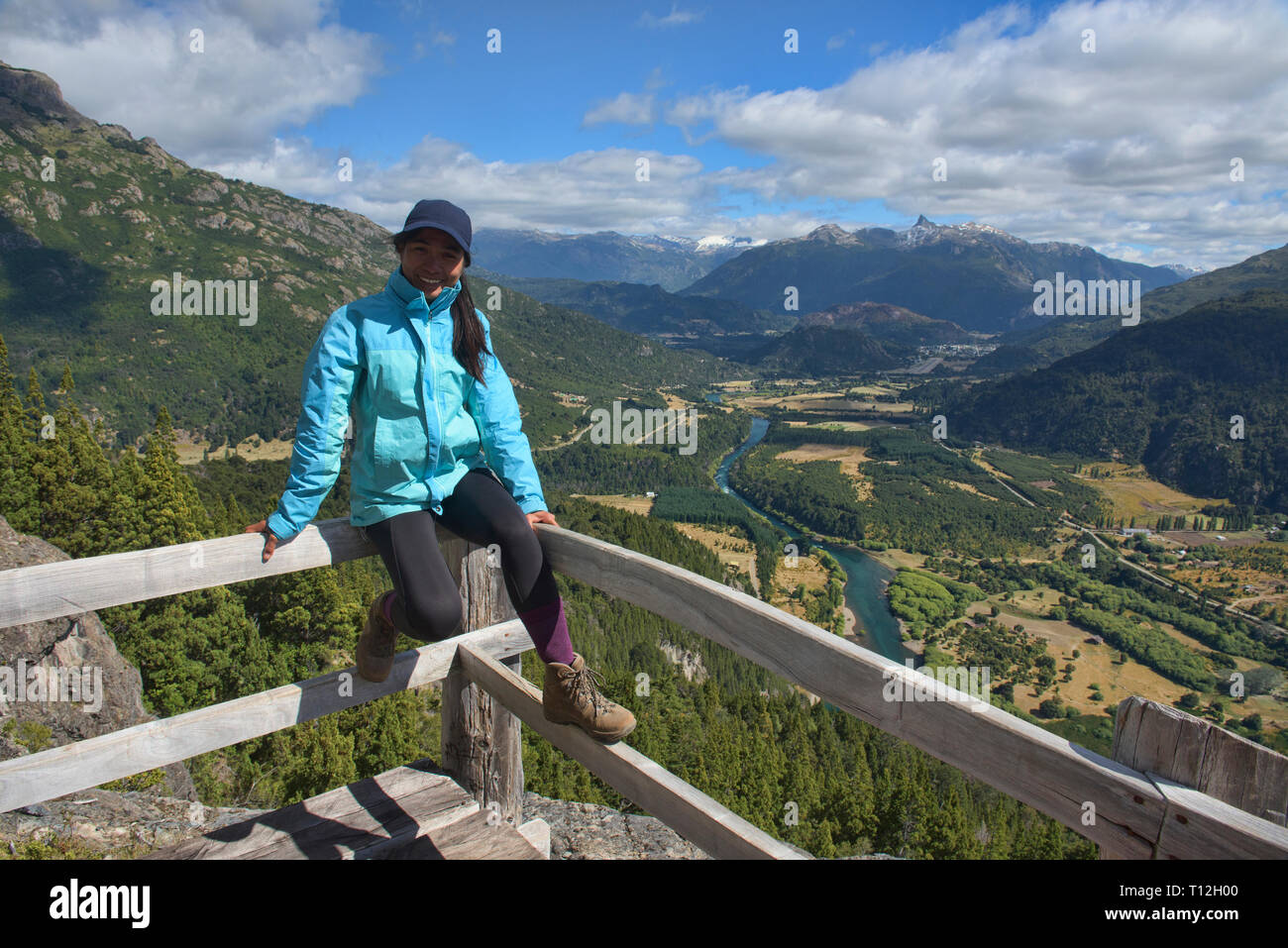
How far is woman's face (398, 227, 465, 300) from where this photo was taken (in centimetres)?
397

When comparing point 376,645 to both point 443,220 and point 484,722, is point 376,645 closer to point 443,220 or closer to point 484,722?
point 484,722

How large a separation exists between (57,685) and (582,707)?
13232 millimetres

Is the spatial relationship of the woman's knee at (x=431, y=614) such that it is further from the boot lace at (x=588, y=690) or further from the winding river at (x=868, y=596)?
the winding river at (x=868, y=596)

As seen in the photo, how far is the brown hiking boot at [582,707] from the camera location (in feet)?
11.5

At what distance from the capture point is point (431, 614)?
364 cm

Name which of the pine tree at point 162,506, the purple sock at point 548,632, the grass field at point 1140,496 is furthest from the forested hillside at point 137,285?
the purple sock at point 548,632

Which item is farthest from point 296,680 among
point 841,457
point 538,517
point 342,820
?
point 841,457

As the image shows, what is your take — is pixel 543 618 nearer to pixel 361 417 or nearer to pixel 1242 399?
pixel 361 417

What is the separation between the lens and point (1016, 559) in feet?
341

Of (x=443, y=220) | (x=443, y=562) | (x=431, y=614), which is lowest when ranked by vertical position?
(x=431, y=614)

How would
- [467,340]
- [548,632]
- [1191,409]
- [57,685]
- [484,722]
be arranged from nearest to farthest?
[548,632]
[467,340]
[484,722]
[57,685]
[1191,409]

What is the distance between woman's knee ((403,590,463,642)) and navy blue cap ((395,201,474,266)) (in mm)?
1913
